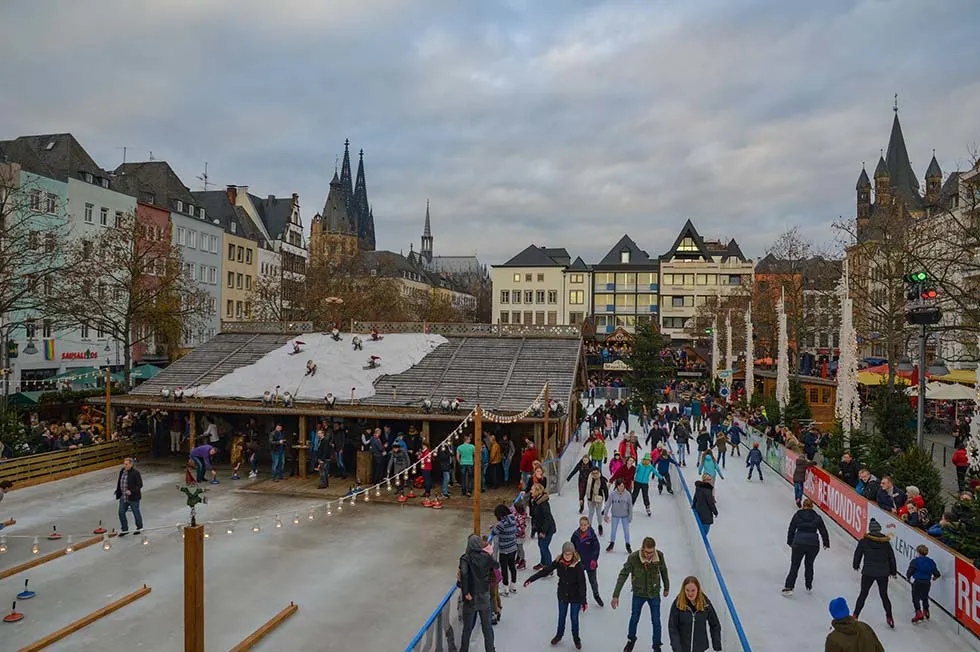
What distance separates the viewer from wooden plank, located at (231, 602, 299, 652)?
8938 mm

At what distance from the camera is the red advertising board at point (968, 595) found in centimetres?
899

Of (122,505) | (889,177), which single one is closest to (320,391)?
(122,505)

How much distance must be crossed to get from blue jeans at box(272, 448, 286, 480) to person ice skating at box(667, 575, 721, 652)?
15213 millimetres

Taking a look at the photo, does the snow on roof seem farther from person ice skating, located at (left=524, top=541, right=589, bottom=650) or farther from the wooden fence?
person ice skating, located at (left=524, top=541, right=589, bottom=650)

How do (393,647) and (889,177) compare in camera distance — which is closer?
(393,647)

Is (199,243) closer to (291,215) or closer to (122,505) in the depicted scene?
(291,215)

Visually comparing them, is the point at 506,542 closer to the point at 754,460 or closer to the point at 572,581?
the point at 572,581

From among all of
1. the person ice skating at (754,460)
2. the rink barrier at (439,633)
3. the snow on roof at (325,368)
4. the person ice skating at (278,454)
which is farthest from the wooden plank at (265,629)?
the person ice skating at (754,460)

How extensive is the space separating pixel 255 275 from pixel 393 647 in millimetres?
60147

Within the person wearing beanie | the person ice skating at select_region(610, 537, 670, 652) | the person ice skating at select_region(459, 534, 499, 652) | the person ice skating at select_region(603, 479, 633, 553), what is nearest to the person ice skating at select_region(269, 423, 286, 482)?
the person ice skating at select_region(603, 479, 633, 553)

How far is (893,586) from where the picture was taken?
11.4m

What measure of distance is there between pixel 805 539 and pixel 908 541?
2.03m

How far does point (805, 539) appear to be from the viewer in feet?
34.7

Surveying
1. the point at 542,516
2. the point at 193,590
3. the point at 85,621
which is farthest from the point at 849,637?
the point at 85,621
